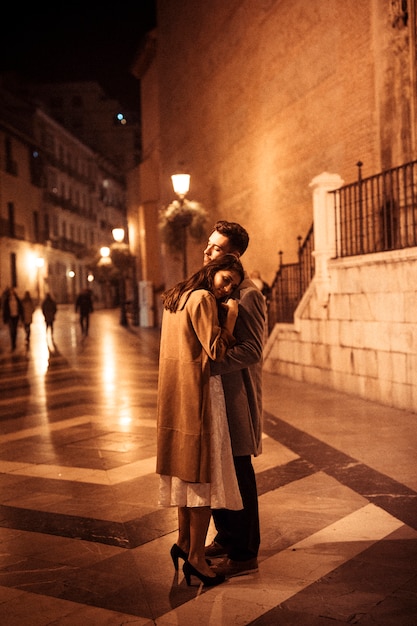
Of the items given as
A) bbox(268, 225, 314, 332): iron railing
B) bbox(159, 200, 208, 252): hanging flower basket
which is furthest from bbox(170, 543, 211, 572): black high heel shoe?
bbox(159, 200, 208, 252): hanging flower basket

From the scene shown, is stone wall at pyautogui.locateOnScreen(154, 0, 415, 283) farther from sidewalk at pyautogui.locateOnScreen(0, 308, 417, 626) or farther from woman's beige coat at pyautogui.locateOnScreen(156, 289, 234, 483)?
woman's beige coat at pyautogui.locateOnScreen(156, 289, 234, 483)

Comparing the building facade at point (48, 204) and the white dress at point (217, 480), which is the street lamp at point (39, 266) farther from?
the white dress at point (217, 480)

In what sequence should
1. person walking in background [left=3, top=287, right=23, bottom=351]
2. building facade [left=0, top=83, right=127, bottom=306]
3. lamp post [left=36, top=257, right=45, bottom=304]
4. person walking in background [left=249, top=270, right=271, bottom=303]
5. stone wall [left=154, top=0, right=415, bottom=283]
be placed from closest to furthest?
stone wall [left=154, top=0, right=415, bottom=283]
person walking in background [left=249, top=270, right=271, bottom=303]
person walking in background [left=3, top=287, right=23, bottom=351]
building facade [left=0, top=83, right=127, bottom=306]
lamp post [left=36, top=257, right=45, bottom=304]

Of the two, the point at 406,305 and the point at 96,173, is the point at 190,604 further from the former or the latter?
the point at 96,173

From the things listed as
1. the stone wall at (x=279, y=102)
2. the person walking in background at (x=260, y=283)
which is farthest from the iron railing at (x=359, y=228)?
the stone wall at (x=279, y=102)

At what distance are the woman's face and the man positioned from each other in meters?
0.09

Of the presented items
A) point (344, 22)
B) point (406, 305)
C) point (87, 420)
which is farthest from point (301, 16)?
point (87, 420)

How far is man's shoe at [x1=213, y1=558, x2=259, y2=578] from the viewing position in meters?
4.05

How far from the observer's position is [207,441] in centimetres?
380

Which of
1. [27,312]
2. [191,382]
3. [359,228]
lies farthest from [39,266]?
[191,382]

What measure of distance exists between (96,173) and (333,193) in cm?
6499

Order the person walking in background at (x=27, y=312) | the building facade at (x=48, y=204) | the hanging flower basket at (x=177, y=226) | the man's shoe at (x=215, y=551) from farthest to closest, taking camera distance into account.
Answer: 1. the building facade at (x=48, y=204)
2. the person walking in background at (x=27, y=312)
3. the hanging flower basket at (x=177, y=226)
4. the man's shoe at (x=215, y=551)

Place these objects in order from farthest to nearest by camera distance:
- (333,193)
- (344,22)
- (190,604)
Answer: (344,22)
(333,193)
(190,604)

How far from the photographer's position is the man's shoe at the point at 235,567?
4.05 meters
